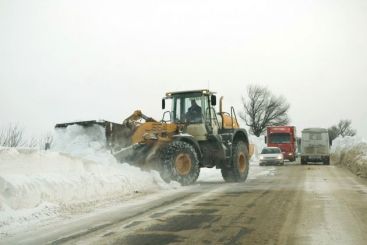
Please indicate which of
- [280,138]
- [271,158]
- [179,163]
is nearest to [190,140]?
[179,163]

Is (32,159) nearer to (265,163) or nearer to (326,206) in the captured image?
(326,206)

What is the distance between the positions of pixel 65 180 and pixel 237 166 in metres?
8.03

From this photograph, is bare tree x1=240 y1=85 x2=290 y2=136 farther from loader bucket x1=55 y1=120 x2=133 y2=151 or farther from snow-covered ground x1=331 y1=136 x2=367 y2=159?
loader bucket x1=55 y1=120 x2=133 y2=151

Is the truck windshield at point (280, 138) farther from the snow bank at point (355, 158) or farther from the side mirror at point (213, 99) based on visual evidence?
the side mirror at point (213, 99)

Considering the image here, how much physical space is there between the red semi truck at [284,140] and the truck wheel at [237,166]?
2414cm

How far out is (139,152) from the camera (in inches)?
587

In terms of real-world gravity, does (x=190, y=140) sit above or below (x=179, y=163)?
above

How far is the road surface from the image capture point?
21.8 feet

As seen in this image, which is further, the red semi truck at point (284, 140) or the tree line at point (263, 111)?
the tree line at point (263, 111)

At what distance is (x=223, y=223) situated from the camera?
7836 millimetres

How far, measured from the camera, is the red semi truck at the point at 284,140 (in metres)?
41.6

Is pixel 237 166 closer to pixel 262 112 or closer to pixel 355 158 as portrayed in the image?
pixel 355 158

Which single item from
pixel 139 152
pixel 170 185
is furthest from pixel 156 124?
pixel 170 185

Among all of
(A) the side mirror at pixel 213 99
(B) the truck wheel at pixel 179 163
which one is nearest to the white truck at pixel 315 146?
(A) the side mirror at pixel 213 99
